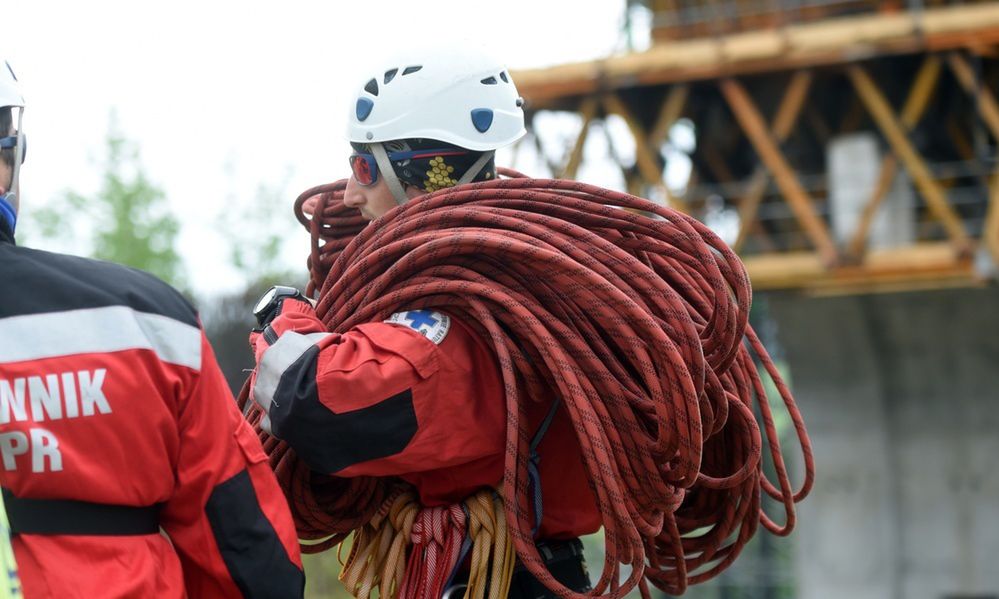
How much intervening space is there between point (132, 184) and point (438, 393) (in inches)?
1263

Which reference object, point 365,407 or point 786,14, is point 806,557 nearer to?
point 786,14

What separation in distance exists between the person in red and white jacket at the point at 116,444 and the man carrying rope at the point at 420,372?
0.77ft

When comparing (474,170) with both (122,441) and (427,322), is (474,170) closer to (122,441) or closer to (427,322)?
(427,322)

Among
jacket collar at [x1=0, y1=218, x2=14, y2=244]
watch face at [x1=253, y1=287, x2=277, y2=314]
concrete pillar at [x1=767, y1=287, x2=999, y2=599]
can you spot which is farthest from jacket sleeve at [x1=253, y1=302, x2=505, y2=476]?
concrete pillar at [x1=767, y1=287, x2=999, y2=599]

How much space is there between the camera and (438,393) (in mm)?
3158

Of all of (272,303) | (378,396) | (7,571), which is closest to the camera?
(7,571)

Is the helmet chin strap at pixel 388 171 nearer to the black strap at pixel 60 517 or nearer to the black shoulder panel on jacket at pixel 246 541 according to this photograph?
the black shoulder panel on jacket at pixel 246 541

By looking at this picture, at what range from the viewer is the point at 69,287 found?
272cm

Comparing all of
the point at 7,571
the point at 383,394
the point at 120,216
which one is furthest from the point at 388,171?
the point at 120,216

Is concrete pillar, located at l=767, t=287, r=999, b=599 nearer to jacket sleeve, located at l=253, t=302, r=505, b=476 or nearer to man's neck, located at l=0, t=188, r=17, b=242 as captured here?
jacket sleeve, located at l=253, t=302, r=505, b=476

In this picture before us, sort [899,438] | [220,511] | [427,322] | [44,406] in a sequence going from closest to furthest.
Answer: [44,406] < [220,511] < [427,322] < [899,438]

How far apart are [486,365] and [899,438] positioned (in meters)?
15.1

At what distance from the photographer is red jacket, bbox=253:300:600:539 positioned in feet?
10.0

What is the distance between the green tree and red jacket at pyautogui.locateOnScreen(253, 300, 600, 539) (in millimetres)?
30759
